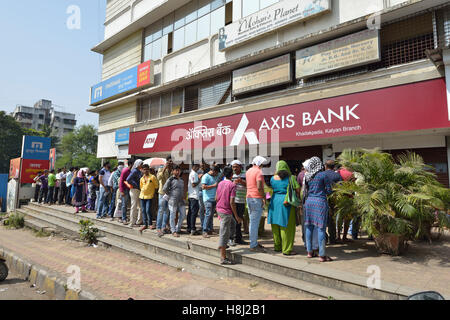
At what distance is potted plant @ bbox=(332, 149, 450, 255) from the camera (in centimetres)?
446

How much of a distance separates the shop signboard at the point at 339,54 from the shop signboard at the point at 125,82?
977 cm

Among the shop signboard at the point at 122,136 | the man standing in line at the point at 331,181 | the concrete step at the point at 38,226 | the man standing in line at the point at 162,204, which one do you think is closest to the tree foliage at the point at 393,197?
the man standing in line at the point at 331,181

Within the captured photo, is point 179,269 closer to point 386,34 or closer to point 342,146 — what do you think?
point 342,146

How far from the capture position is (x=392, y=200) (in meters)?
4.64

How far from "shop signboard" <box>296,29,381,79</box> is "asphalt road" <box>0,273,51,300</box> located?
9.74 metres

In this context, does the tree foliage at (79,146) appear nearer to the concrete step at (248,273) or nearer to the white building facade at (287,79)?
the white building facade at (287,79)

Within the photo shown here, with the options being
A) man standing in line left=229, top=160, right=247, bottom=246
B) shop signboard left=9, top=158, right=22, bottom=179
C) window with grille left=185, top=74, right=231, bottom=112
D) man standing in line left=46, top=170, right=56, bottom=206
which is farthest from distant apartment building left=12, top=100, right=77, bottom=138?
man standing in line left=229, top=160, right=247, bottom=246

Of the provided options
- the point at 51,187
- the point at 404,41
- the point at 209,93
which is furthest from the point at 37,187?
the point at 404,41

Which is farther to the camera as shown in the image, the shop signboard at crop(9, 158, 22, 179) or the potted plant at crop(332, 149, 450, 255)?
the shop signboard at crop(9, 158, 22, 179)

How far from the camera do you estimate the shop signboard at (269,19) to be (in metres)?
9.65

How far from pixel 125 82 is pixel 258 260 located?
16569mm

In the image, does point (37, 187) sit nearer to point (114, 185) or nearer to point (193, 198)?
point (114, 185)

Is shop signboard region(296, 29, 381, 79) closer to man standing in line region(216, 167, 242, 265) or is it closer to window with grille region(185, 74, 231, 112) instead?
window with grille region(185, 74, 231, 112)

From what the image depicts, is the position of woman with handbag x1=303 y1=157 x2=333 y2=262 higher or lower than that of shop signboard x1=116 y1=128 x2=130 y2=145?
lower
